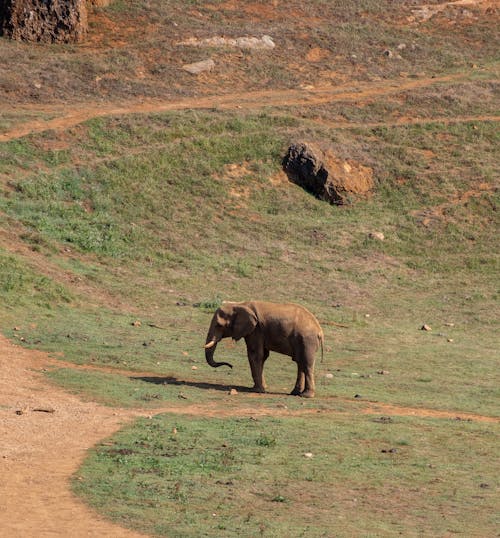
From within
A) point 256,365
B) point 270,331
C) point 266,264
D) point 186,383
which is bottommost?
point 266,264

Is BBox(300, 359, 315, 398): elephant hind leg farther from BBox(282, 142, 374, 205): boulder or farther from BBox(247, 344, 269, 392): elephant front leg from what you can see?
BBox(282, 142, 374, 205): boulder

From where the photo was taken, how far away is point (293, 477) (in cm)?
1691

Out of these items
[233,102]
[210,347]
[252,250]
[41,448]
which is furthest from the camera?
[233,102]

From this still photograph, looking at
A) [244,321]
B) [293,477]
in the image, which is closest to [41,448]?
[293,477]

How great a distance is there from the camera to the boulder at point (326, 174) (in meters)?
43.4

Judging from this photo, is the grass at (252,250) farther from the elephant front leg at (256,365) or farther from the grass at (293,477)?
the grass at (293,477)

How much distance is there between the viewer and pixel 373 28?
195 ft

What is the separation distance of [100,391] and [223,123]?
82.0ft

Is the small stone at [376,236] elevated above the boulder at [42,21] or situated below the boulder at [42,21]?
below

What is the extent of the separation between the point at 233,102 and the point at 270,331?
88.5 ft

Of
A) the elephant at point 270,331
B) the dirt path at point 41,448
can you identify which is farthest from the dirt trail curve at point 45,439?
the elephant at point 270,331

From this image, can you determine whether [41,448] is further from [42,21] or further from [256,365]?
[42,21]

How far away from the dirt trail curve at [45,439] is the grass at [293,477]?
36cm

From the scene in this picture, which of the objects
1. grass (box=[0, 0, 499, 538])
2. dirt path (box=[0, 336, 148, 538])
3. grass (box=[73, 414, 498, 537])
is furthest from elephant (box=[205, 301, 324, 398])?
dirt path (box=[0, 336, 148, 538])
